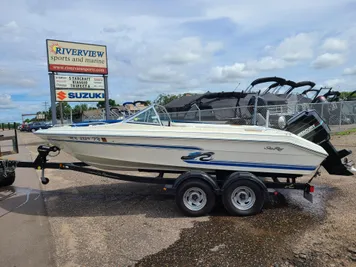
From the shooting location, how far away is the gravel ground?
11.6 ft

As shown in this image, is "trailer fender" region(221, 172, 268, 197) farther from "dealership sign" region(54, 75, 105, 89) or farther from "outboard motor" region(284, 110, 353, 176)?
"dealership sign" region(54, 75, 105, 89)

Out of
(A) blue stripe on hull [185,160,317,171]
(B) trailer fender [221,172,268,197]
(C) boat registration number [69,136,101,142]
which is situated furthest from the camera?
(C) boat registration number [69,136,101,142]

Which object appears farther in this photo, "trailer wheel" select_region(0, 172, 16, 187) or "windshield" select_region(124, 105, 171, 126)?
"trailer wheel" select_region(0, 172, 16, 187)

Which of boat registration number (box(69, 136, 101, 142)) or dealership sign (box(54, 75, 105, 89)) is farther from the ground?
dealership sign (box(54, 75, 105, 89))

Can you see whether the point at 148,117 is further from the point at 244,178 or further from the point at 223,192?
the point at 244,178

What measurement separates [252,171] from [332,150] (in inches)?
67.5

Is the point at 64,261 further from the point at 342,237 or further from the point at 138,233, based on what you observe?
the point at 342,237

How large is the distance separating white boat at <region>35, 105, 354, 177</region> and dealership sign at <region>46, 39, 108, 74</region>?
12.1 meters

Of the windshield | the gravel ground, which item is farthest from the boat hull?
the gravel ground

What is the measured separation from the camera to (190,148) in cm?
499

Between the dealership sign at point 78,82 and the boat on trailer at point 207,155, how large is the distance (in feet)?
39.1

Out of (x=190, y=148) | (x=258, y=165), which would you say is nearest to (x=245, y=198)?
(x=258, y=165)

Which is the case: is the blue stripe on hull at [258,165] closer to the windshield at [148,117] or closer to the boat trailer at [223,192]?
the boat trailer at [223,192]

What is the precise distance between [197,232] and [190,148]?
137cm
